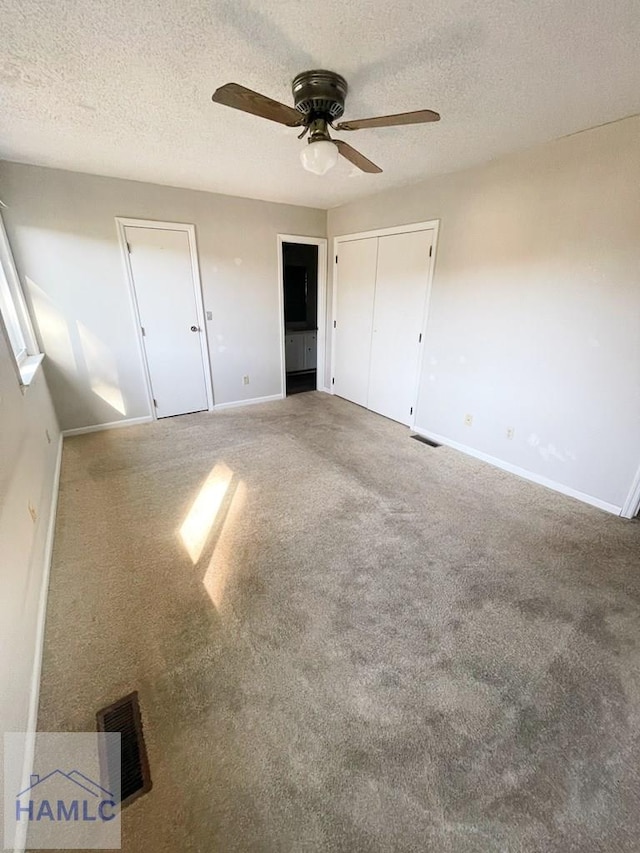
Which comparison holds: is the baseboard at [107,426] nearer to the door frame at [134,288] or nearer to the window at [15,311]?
the door frame at [134,288]

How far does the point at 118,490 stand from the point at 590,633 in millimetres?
3057

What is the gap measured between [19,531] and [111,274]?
2.89 metres

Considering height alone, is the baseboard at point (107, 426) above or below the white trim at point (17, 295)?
below

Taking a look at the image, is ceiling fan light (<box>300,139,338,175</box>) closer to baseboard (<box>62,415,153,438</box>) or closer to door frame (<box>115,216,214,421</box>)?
door frame (<box>115,216,214,421</box>)

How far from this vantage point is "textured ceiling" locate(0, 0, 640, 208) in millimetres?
1323

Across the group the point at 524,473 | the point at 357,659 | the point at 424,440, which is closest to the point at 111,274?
the point at 424,440

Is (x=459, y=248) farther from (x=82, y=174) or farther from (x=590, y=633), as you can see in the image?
(x=82, y=174)

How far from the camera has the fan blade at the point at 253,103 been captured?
1.34 metres

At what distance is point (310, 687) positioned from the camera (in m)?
1.38

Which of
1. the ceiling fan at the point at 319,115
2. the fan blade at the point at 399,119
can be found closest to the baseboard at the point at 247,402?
the ceiling fan at the point at 319,115

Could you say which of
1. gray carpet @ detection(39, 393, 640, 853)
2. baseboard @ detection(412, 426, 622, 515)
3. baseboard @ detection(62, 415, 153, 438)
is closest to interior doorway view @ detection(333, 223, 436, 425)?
baseboard @ detection(412, 426, 622, 515)

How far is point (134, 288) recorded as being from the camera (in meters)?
3.61

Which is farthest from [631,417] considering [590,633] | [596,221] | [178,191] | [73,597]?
[178,191]

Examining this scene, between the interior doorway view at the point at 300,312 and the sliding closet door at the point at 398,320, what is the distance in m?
1.85
